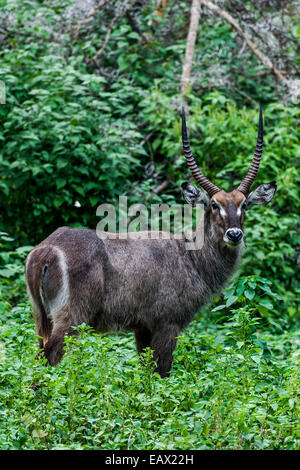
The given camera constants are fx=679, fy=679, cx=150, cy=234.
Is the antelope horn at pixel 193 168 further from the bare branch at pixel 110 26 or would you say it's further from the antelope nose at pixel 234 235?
the bare branch at pixel 110 26

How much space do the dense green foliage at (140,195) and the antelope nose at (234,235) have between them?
32cm

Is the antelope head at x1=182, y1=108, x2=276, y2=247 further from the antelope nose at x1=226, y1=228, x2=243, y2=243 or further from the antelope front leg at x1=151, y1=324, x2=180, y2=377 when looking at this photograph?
the antelope front leg at x1=151, y1=324, x2=180, y2=377

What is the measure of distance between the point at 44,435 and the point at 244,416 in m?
1.07

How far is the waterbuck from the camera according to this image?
16.0 feet

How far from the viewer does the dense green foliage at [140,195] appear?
12.4 feet

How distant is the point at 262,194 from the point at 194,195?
63cm

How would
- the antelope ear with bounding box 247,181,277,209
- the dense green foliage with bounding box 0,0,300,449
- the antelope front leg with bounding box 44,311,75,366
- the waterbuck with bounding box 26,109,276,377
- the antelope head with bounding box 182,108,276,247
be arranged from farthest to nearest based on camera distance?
the antelope ear with bounding box 247,181,277,209, the antelope head with bounding box 182,108,276,247, the waterbuck with bounding box 26,109,276,377, the antelope front leg with bounding box 44,311,75,366, the dense green foliage with bounding box 0,0,300,449

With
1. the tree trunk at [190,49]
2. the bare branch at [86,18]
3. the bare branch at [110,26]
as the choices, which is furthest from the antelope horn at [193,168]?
the bare branch at [86,18]

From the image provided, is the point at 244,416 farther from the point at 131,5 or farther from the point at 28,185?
the point at 131,5

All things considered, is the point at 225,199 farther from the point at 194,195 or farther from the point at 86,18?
the point at 86,18

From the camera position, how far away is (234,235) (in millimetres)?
5254

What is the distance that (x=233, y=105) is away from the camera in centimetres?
853

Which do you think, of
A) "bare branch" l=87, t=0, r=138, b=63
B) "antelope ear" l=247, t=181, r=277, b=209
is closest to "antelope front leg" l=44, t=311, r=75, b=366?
"antelope ear" l=247, t=181, r=277, b=209
